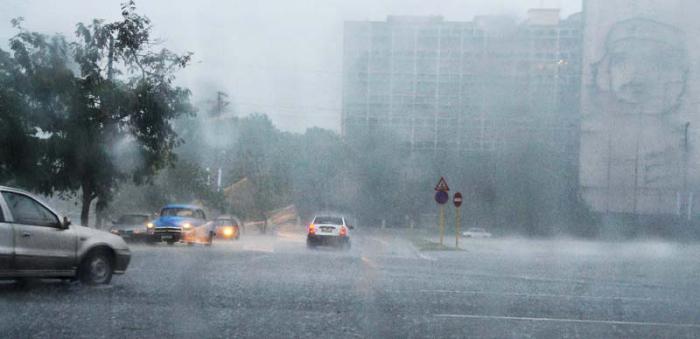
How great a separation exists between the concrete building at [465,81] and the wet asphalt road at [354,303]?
1264 millimetres

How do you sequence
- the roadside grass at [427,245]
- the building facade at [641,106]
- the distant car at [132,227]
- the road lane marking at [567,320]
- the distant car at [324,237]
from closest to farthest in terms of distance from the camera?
the building facade at [641,106] → the road lane marking at [567,320] → the roadside grass at [427,245] → the distant car at [324,237] → the distant car at [132,227]

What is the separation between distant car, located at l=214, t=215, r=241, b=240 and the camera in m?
21.8

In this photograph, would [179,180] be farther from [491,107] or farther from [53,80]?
[491,107]

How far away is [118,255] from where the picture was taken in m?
7.78

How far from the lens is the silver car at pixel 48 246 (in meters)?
6.69

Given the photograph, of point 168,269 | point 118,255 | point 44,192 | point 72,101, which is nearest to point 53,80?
point 72,101

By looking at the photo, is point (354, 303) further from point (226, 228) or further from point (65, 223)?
point (226, 228)

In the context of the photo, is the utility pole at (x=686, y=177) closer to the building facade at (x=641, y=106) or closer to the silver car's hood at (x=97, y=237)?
the building facade at (x=641, y=106)

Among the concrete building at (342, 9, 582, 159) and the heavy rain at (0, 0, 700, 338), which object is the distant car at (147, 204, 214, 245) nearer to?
the heavy rain at (0, 0, 700, 338)

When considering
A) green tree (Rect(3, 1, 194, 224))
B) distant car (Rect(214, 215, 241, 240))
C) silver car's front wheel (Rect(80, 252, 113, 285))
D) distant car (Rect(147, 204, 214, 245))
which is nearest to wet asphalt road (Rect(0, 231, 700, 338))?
silver car's front wheel (Rect(80, 252, 113, 285))

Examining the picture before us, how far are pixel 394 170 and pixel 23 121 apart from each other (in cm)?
724

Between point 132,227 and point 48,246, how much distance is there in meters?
13.0

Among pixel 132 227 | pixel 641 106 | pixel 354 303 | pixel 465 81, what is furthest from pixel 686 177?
pixel 132 227

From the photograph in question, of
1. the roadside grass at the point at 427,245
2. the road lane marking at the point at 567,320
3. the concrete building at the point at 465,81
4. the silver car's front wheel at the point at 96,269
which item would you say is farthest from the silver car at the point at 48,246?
the roadside grass at the point at 427,245
